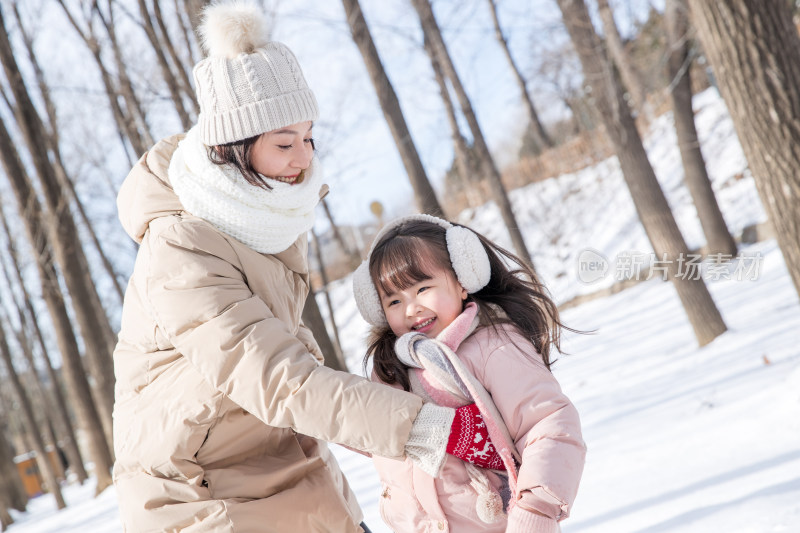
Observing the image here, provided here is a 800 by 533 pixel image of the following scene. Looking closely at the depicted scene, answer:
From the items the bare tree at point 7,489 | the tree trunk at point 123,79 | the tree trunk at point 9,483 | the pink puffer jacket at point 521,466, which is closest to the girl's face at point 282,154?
the pink puffer jacket at point 521,466

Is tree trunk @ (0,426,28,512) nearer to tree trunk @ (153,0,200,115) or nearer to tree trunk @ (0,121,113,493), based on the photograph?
tree trunk @ (0,121,113,493)

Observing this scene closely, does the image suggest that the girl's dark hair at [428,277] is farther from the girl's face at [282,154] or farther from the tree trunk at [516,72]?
the tree trunk at [516,72]

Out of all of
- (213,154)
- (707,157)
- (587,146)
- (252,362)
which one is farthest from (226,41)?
(587,146)

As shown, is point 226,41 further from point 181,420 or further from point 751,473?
point 751,473

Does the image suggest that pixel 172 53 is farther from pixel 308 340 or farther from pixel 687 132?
pixel 687 132

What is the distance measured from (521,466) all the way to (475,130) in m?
11.1

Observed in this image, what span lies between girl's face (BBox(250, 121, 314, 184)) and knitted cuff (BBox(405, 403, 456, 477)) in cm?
76

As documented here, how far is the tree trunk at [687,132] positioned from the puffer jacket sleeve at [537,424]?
25.6ft

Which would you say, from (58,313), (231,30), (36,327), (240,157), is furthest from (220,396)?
(36,327)

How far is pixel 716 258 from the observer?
10.1 m

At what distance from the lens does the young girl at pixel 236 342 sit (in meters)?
1.51

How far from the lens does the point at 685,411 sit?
4555mm

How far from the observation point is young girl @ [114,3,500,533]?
1515 mm

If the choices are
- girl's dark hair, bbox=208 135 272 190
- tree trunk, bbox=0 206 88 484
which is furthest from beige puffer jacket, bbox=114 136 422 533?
tree trunk, bbox=0 206 88 484
